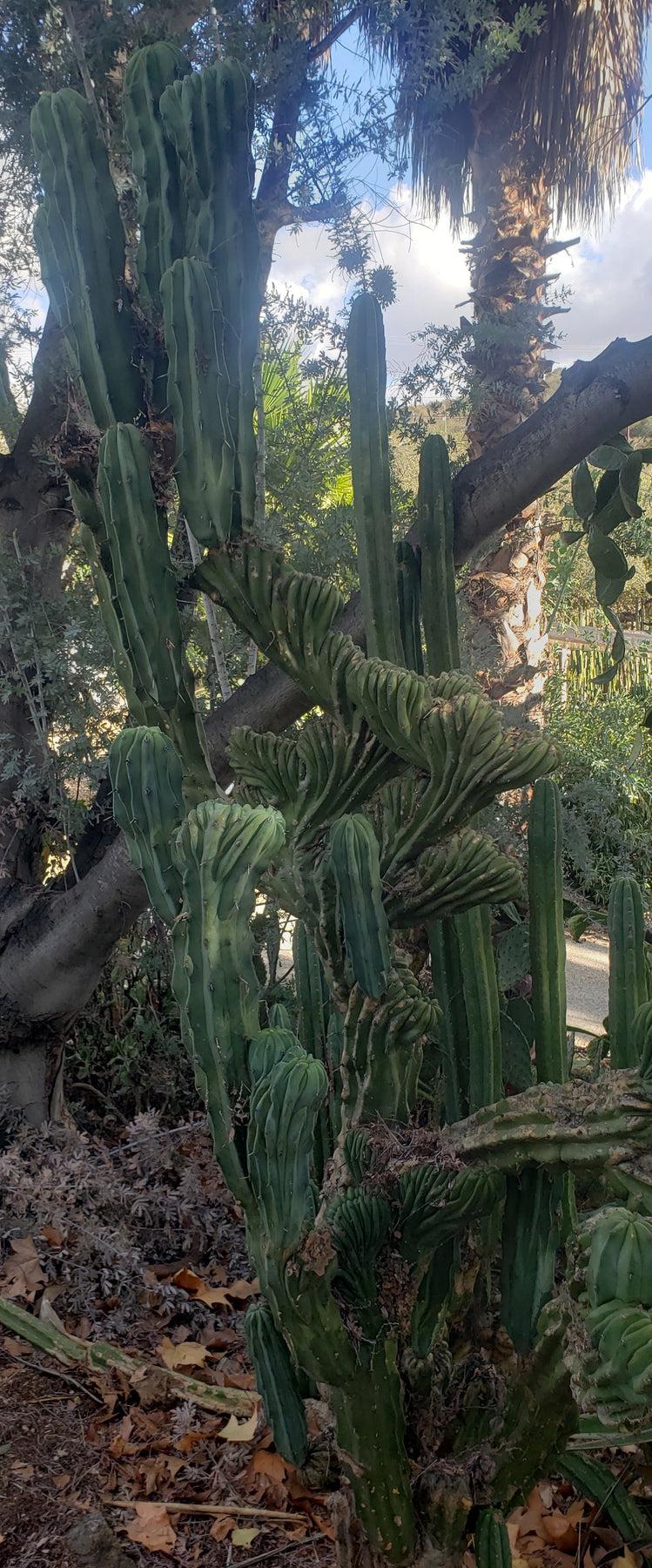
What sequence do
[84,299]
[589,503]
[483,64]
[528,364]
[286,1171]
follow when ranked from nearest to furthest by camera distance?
[286,1171] < [84,299] < [589,503] < [483,64] < [528,364]

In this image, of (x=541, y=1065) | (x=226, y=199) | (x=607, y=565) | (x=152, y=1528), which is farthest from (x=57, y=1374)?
(x=226, y=199)

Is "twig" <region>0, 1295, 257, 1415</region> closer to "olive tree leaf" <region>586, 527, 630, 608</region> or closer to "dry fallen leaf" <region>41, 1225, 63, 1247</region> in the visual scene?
"dry fallen leaf" <region>41, 1225, 63, 1247</region>

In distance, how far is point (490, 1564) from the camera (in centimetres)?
179

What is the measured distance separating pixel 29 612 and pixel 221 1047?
2.30m

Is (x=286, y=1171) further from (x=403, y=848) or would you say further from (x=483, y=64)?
(x=483, y=64)

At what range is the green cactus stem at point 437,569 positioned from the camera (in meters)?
2.30

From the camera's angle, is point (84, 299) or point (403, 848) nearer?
point (403, 848)

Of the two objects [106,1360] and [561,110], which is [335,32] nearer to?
[561,110]

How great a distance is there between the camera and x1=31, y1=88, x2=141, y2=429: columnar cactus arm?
2270mm

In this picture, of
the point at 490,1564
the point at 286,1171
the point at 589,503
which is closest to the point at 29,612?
the point at 589,503

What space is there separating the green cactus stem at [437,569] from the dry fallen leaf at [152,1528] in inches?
76.8

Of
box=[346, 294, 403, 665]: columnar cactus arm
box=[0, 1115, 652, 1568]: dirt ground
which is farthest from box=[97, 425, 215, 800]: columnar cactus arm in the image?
box=[0, 1115, 652, 1568]: dirt ground

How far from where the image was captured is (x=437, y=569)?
233cm

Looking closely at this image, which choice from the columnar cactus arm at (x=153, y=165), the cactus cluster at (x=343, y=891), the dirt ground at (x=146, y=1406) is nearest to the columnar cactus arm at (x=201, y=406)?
the cactus cluster at (x=343, y=891)
